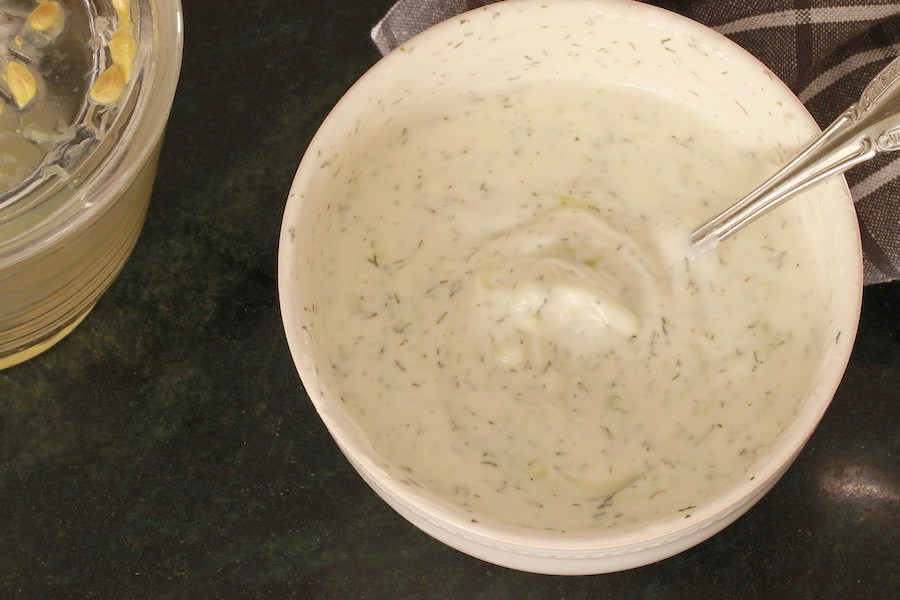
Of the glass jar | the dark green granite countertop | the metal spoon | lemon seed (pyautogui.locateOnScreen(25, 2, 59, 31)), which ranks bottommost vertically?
the dark green granite countertop

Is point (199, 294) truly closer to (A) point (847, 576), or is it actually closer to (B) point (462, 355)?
(B) point (462, 355)

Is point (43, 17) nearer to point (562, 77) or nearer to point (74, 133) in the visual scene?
point (74, 133)

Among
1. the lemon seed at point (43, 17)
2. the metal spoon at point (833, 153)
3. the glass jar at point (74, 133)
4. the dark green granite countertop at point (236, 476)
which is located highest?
the lemon seed at point (43, 17)

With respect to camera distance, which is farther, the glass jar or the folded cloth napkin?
the folded cloth napkin

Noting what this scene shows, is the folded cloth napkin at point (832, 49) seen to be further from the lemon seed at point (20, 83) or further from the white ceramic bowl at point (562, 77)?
the lemon seed at point (20, 83)

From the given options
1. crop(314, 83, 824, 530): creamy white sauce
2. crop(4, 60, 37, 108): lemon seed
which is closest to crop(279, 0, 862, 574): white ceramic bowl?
crop(314, 83, 824, 530): creamy white sauce

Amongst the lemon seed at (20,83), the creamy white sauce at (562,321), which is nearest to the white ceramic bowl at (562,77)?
the creamy white sauce at (562,321)

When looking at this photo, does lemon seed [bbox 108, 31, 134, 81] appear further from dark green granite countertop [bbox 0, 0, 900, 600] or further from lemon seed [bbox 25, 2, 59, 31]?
dark green granite countertop [bbox 0, 0, 900, 600]

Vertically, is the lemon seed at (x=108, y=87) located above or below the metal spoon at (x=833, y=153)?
above
